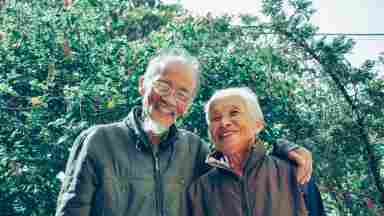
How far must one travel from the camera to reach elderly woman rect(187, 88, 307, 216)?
7.42ft

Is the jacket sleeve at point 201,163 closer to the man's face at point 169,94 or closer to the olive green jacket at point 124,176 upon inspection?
the olive green jacket at point 124,176

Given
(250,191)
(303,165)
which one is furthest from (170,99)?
(303,165)

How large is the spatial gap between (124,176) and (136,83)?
104 inches

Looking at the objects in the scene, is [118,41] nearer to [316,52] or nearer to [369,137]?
[316,52]

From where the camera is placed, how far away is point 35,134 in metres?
4.44

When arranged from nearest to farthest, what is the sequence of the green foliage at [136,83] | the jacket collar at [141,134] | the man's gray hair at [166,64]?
the jacket collar at [141,134], the man's gray hair at [166,64], the green foliage at [136,83]

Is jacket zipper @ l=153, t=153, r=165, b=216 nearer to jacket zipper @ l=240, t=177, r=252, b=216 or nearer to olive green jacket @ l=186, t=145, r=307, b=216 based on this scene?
olive green jacket @ l=186, t=145, r=307, b=216

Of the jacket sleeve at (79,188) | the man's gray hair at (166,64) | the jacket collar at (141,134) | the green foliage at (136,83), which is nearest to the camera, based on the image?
the jacket sleeve at (79,188)

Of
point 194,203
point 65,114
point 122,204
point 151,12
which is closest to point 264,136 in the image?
point 65,114

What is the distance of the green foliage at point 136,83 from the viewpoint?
14.4 feet

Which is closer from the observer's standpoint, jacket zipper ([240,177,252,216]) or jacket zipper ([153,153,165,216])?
jacket zipper ([153,153,165,216])

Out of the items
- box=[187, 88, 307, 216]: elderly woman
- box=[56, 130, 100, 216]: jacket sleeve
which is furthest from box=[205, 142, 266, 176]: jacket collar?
box=[56, 130, 100, 216]: jacket sleeve

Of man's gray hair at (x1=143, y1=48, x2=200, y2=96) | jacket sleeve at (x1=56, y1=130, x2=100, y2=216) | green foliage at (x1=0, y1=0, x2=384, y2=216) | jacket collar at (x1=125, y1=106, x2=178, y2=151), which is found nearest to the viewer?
jacket sleeve at (x1=56, y1=130, x2=100, y2=216)

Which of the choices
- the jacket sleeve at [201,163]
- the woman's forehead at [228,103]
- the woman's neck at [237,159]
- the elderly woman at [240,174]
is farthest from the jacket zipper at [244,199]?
the woman's forehead at [228,103]
